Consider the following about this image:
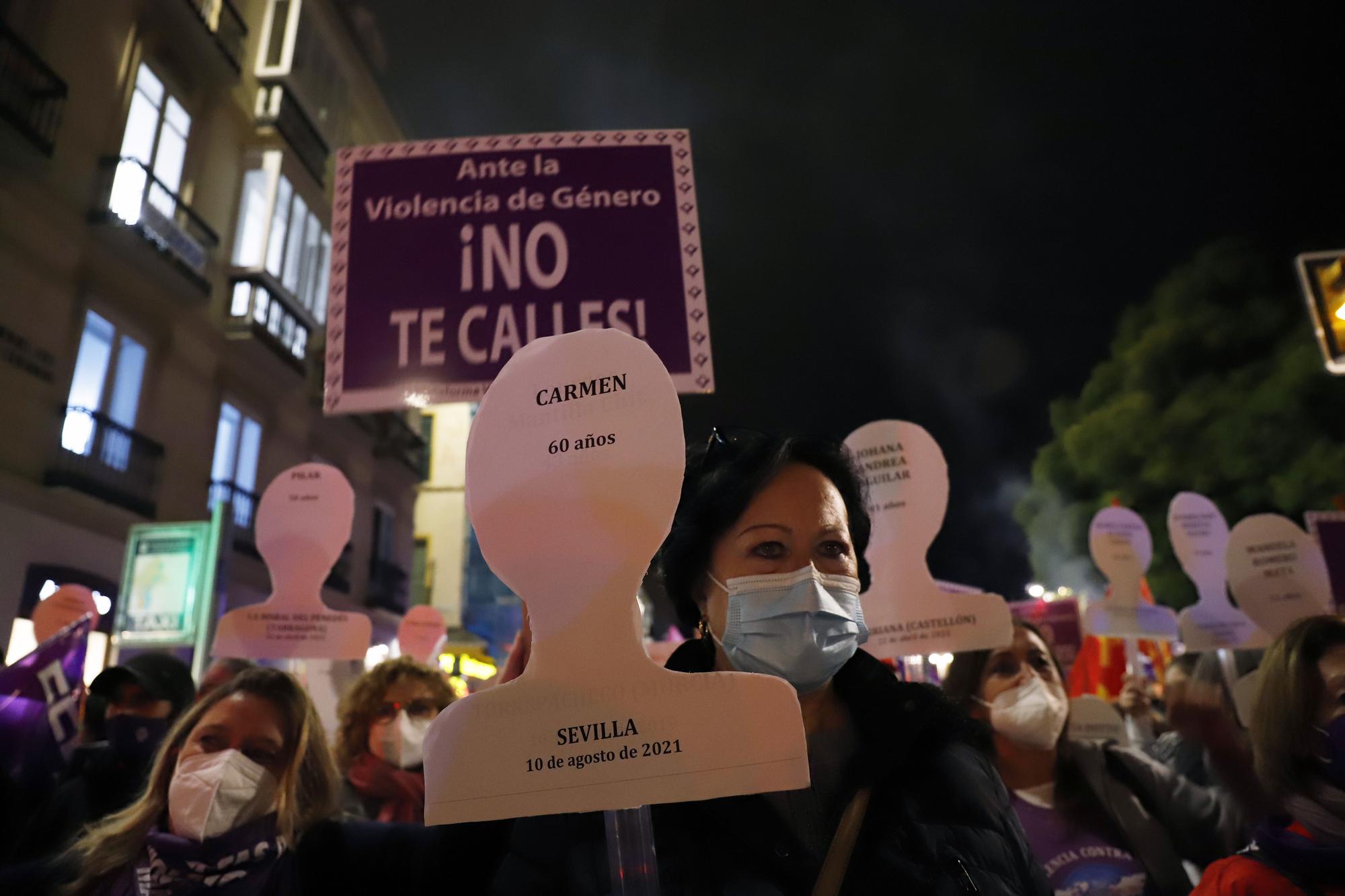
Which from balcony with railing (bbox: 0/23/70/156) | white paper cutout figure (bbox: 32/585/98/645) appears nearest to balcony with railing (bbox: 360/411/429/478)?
balcony with railing (bbox: 0/23/70/156)

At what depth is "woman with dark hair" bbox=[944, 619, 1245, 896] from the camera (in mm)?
2912

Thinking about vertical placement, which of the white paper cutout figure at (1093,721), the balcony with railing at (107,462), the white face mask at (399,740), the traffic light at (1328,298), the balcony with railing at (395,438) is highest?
the balcony with railing at (395,438)

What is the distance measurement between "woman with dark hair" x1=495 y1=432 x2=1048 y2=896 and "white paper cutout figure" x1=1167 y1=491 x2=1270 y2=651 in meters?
3.71

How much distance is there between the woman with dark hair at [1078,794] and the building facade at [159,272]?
7369mm

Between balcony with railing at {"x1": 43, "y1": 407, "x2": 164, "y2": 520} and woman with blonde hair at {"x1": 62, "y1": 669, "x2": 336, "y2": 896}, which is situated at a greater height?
balcony with railing at {"x1": 43, "y1": 407, "x2": 164, "y2": 520}

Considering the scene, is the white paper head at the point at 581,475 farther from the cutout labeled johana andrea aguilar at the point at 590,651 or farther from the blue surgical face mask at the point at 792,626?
the blue surgical face mask at the point at 792,626

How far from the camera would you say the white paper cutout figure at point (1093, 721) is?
396 centimetres

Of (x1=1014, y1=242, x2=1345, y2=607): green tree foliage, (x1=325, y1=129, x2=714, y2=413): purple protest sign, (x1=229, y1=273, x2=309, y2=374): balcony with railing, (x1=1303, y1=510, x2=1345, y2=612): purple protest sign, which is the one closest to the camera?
(x1=325, y1=129, x2=714, y2=413): purple protest sign

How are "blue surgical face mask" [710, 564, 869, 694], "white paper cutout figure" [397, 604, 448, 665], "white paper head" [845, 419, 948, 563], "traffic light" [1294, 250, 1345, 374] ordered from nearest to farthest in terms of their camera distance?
"blue surgical face mask" [710, 564, 869, 694] → "white paper head" [845, 419, 948, 563] → "white paper cutout figure" [397, 604, 448, 665] → "traffic light" [1294, 250, 1345, 374]

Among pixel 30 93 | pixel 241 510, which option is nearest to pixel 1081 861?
pixel 30 93

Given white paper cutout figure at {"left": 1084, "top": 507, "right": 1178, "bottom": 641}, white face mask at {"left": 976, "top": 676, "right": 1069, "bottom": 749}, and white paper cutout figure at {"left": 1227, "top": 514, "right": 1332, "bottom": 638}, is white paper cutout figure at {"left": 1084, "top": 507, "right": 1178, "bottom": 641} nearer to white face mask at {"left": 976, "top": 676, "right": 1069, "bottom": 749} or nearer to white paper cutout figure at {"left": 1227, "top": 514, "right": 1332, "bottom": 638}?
white paper cutout figure at {"left": 1227, "top": 514, "right": 1332, "bottom": 638}

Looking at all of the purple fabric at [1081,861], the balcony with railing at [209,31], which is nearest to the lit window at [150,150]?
the balcony with railing at [209,31]

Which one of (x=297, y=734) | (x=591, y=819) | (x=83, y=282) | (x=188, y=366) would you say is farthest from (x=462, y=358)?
(x=188, y=366)

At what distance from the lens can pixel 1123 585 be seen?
17.6 feet
